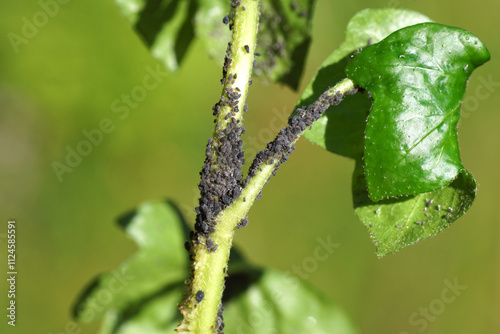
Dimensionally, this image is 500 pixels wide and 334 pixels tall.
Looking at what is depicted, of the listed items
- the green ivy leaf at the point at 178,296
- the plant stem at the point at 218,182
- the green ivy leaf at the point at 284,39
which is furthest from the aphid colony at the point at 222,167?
the green ivy leaf at the point at 178,296

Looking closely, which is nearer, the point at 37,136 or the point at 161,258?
the point at 161,258

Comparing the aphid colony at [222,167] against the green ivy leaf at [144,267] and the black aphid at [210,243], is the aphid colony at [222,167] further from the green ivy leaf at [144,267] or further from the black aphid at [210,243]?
the green ivy leaf at [144,267]

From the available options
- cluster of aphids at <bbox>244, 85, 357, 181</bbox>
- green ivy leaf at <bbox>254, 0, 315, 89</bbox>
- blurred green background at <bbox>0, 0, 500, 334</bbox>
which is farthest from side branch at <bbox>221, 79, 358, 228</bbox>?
blurred green background at <bbox>0, 0, 500, 334</bbox>

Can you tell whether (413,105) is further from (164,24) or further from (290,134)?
(164,24)

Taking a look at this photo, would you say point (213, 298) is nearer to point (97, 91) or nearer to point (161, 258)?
point (161, 258)

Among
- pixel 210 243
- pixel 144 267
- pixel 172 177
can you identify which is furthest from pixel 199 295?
pixel 172 177

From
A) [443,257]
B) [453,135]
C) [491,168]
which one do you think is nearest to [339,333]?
[453,135]

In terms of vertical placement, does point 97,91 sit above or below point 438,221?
above

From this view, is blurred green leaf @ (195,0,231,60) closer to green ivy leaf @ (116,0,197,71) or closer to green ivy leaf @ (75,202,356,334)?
green ivy leaf @ (116,0,197,71)
